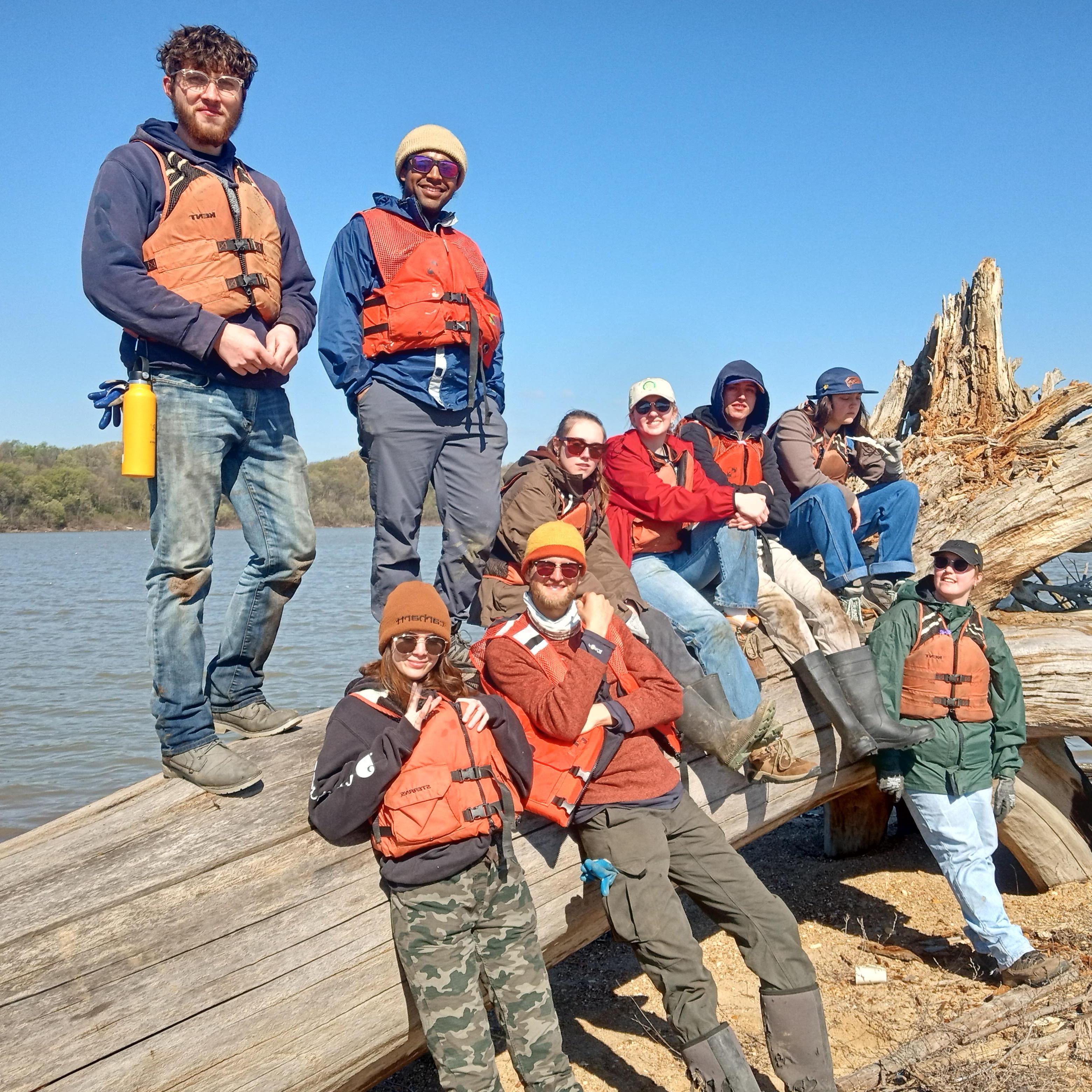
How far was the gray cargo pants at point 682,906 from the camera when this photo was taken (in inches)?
150

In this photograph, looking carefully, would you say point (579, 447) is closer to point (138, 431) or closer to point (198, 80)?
point (138, 431)

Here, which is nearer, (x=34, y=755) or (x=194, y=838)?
(x=194, y=838)

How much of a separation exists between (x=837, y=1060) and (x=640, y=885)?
1.87 meters

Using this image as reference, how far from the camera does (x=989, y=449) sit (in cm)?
811

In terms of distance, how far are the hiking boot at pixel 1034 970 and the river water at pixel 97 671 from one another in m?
8.57

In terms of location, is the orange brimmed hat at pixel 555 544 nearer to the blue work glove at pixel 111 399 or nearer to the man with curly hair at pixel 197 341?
the man with curly hair at pixel 197 341

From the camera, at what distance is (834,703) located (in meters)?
5.21

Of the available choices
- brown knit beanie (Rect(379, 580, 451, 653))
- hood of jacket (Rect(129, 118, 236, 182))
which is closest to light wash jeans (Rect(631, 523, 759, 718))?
brown knit beanie (Rect(379, 580, 451, 653))

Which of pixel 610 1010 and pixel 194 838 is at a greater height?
pixel 194 838

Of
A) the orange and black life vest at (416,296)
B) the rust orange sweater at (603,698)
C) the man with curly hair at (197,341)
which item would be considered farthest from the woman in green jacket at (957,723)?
the man with curly hair at (197,341)

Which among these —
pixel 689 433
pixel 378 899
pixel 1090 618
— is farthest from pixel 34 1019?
pixel 1090 618

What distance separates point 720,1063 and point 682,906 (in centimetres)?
60

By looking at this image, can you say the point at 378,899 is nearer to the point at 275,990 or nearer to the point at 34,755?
the point at 275,990

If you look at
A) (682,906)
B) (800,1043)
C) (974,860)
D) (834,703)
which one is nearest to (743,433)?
(834,703)
